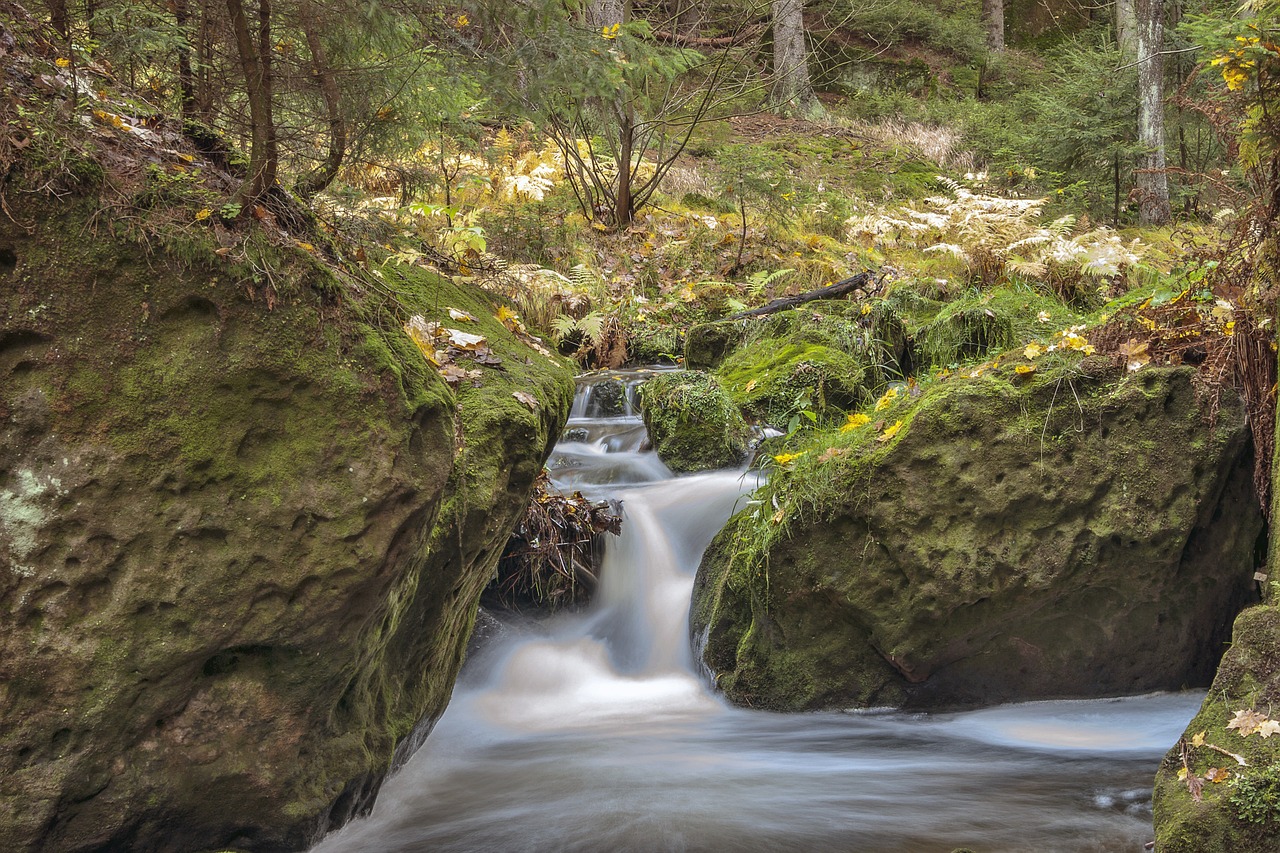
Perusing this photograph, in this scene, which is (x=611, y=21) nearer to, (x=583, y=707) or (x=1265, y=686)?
(x=583, y=707)

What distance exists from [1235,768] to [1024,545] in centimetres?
165

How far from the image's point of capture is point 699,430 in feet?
23.2

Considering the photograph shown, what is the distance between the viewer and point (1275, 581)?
3.59 m

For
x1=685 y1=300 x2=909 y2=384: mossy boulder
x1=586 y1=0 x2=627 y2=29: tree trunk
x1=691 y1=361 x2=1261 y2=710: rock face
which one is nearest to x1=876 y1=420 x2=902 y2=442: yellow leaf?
x1=691 y1=361 x2=1261 y2=710: rock face

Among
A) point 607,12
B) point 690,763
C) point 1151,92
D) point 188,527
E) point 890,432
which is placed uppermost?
point 607,12

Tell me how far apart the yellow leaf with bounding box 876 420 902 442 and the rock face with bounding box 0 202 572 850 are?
2.39 m

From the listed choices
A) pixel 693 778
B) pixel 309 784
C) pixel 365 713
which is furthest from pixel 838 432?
pixel 309 784

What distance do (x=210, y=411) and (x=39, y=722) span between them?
1.00 metres

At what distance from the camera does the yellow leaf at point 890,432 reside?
4698 millimetres

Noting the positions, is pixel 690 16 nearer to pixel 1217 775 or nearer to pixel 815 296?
pixel 815 296

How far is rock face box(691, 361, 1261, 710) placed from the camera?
177 inches

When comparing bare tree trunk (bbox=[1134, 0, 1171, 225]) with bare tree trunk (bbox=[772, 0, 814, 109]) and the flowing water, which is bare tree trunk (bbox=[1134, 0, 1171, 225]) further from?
the flowing water

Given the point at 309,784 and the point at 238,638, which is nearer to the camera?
the point at 238,638

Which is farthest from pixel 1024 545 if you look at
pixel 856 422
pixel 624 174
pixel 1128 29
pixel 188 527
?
pixel 1128 29
